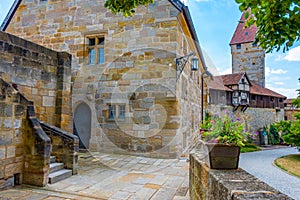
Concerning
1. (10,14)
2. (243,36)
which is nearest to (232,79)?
(243,36)

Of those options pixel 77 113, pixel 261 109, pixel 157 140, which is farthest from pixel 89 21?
pixel 261 109

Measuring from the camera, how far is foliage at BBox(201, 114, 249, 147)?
2074 mm

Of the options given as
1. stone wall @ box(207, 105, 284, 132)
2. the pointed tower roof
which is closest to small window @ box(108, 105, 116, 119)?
stone wall @ box(207, 105, 284, 132)

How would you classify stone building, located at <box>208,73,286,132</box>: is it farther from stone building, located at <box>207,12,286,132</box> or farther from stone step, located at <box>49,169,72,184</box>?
stone step, located at <box>49,169,72,184</box>

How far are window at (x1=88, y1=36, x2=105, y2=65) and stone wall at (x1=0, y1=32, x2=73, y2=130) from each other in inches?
76.0

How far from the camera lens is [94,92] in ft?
23.4

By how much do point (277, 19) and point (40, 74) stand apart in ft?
14.5

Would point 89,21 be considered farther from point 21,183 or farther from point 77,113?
point 21,183

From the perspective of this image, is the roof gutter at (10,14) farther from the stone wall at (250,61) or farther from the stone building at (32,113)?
→ the stone wall at (250,61)

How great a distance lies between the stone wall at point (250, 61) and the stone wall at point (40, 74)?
2588cm

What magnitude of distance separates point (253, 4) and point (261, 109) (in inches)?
922

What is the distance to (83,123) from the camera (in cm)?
746

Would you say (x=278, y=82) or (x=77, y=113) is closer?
(x=77, y=113)

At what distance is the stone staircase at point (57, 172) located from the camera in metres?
3.71
